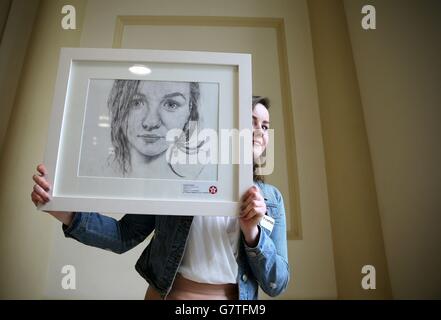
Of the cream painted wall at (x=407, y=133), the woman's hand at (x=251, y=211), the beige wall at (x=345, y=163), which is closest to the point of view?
the woman's hand at (x=251, y=211)

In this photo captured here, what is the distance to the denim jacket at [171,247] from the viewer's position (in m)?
0.45

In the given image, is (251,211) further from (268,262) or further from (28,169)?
(28,169)

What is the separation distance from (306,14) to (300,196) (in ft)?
1.99

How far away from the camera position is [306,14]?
805 mm

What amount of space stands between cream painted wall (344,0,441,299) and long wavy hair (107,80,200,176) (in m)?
0.49

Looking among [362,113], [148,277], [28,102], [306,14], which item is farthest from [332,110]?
[28,102]

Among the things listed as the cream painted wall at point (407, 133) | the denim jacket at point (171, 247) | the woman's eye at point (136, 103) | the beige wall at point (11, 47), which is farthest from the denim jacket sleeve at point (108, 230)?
the cream painted wall at point (407, 133)

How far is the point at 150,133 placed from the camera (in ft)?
1.46

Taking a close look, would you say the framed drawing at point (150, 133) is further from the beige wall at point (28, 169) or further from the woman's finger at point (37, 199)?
the beige wall at point (28, 169)

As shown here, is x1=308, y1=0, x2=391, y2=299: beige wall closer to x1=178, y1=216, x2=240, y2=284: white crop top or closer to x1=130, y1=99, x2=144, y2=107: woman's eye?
x1=178, y1=216, x2=240, y2=284: white crop top

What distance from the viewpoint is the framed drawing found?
1.38 feet

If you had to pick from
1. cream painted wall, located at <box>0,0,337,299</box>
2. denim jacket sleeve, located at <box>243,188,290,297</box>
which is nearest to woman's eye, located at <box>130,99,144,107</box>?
denim jacket sleeve, located at <box>243,188,290,297</box>

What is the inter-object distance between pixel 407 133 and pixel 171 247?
1.93ft

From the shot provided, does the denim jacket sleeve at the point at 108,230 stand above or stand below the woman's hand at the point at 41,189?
below
